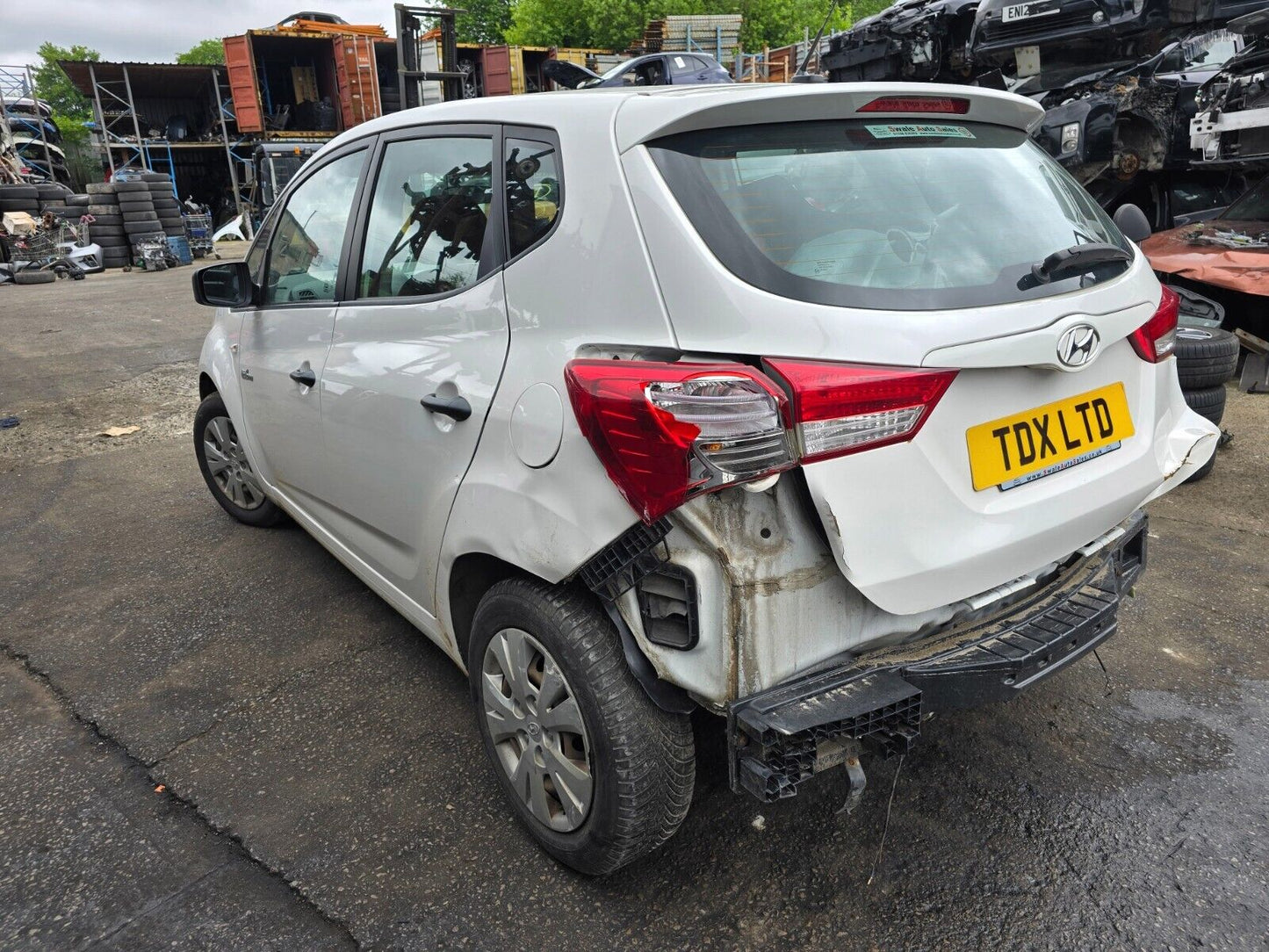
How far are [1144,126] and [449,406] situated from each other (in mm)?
7531

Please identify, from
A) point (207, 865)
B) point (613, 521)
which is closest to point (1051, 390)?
point (613, 521)

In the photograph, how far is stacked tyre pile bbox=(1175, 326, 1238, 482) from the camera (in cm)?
450

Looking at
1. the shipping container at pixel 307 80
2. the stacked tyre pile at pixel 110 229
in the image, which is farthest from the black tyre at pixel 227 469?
the shipping container at pixel 307 80

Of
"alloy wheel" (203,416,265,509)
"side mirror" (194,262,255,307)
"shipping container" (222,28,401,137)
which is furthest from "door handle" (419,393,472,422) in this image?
"shipping container" (222,28,401,137)

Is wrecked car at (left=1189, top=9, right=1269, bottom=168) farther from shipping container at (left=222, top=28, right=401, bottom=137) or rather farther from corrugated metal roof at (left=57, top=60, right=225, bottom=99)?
corrugated metal roof at (left=57, top=60, right=225, bottom=99)

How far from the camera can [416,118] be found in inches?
106

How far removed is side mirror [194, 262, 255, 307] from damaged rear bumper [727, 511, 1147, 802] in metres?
2.65

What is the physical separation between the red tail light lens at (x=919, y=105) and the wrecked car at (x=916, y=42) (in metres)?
8.97

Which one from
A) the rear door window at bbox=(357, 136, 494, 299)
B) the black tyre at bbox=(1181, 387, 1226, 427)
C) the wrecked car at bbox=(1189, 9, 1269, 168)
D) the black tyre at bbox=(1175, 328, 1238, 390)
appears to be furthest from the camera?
the wrecked car at bbox=(1189, 9, 1269, 168)

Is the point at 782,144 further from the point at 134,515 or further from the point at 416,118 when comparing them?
the point at 134,515

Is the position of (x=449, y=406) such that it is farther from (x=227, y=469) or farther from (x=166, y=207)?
(x=166, y=207)

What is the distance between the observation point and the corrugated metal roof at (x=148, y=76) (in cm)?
2617

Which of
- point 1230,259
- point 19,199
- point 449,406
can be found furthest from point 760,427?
point 19,199

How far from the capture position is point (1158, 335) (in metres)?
2.29
